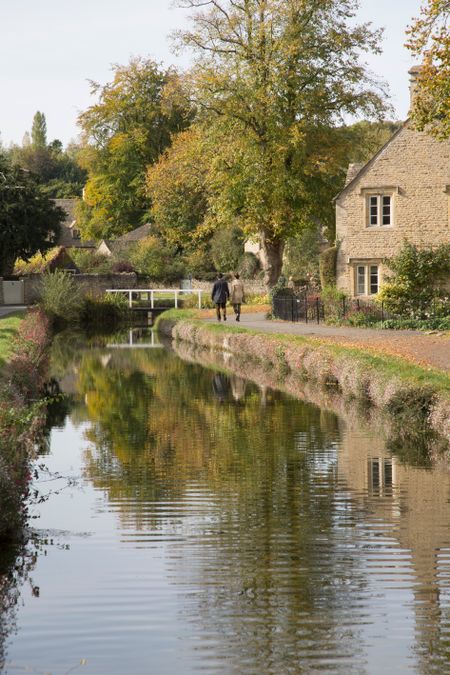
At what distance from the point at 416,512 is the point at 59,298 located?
37.4 metres

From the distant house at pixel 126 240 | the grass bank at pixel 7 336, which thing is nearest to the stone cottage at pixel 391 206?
the grass bank at pixel 7 336

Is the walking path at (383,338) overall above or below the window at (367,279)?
below

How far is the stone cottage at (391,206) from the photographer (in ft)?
135

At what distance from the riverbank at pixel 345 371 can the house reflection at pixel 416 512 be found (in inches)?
37.8

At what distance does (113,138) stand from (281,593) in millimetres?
68999

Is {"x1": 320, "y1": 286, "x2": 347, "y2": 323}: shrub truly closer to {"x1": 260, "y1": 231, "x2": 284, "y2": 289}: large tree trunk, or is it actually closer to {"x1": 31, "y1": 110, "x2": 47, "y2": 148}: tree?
{"x1": 260, "y1": 231, "x2": 284, "y2": 289}: large tree trunk

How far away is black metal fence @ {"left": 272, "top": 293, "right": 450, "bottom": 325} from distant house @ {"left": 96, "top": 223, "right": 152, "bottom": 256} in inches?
1329

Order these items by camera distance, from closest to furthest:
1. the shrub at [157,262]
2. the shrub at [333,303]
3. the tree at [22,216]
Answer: the shrub at [333,303] → the tree at [22,216] → the shrub at [157,262]

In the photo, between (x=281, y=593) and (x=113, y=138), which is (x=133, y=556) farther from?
(x=113, y=138)

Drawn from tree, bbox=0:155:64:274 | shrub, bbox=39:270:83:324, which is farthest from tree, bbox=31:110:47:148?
shrub, bbox=39:270:83:324

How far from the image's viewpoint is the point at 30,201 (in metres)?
58.5

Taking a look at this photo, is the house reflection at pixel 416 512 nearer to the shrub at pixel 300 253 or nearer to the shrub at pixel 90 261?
the shrub at pixel 300 253

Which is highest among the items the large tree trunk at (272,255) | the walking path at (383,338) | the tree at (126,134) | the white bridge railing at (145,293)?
the tree at (126,134)

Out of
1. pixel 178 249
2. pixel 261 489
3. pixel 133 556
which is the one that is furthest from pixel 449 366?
pixel 178 249
